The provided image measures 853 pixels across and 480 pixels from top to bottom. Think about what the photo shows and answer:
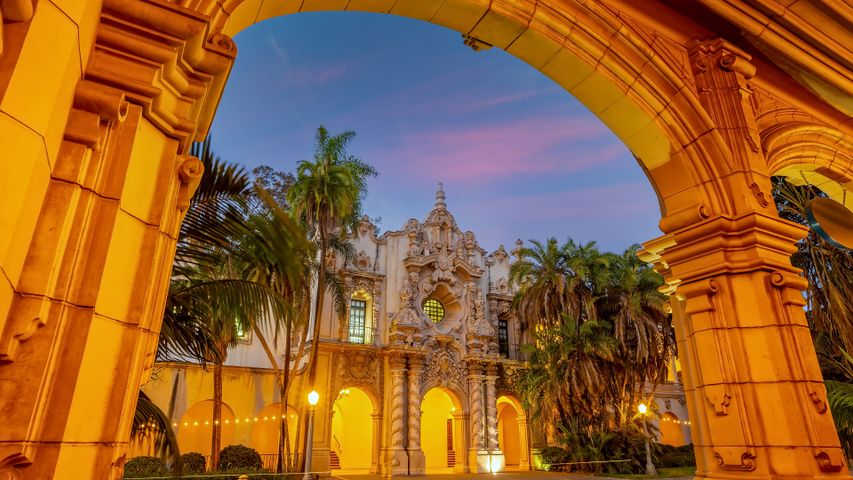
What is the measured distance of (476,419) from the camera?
23.9 metres

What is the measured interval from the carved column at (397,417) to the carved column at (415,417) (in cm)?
27

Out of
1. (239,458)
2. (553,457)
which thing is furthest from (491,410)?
(239,458)

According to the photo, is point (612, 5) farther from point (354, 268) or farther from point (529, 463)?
point (529, 463)

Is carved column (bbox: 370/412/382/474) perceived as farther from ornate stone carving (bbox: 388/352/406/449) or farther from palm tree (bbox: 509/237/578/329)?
palm tree (bbox: 509/237/578/329)

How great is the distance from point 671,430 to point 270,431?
24.0m

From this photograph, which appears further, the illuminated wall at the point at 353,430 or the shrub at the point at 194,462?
the illuminated wall at the point at 353,430

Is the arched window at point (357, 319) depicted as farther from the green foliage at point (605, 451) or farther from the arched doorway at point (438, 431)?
the green foliage at point (605, 451)

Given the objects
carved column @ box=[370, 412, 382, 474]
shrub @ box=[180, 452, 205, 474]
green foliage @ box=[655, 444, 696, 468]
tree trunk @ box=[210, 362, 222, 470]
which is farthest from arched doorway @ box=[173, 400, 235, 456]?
green foliage @ box=[655, 444, 696, 468]

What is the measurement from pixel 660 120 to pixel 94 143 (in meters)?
4.66

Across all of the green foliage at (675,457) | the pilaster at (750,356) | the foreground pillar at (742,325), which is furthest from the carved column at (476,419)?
the pilaster at (750,356)

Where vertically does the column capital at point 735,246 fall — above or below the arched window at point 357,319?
below

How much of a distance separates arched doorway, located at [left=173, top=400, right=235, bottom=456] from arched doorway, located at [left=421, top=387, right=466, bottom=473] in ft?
30.5

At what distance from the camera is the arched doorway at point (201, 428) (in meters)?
20.9

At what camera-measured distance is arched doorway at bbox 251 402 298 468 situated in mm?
21781
